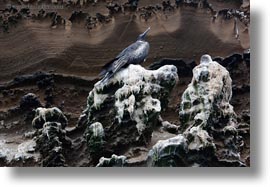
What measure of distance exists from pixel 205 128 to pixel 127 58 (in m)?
0.41

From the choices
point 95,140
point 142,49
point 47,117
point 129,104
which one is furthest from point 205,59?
point 47,117

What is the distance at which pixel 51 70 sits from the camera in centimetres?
278

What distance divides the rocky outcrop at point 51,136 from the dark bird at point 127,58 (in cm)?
23

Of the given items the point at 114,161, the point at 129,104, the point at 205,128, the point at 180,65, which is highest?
the point at 180,65

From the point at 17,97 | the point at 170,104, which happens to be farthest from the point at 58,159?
the point at 170,104

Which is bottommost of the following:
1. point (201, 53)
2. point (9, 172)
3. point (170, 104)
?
point (9, 172)

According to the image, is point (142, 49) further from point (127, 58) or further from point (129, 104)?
point (129, 104)

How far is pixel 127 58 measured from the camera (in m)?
2.75

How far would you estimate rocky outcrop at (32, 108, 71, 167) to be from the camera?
2689 mm

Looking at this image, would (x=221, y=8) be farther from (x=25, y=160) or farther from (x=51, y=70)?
(x=25, y=160)

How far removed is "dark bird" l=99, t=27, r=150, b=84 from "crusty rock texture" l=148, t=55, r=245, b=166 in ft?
0.71

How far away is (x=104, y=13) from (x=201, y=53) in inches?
16.6

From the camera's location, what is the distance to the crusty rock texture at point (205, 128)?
265 cm

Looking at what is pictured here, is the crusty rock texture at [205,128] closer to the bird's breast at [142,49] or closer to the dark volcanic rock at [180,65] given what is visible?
the dark volcanic rock at [180,65]
